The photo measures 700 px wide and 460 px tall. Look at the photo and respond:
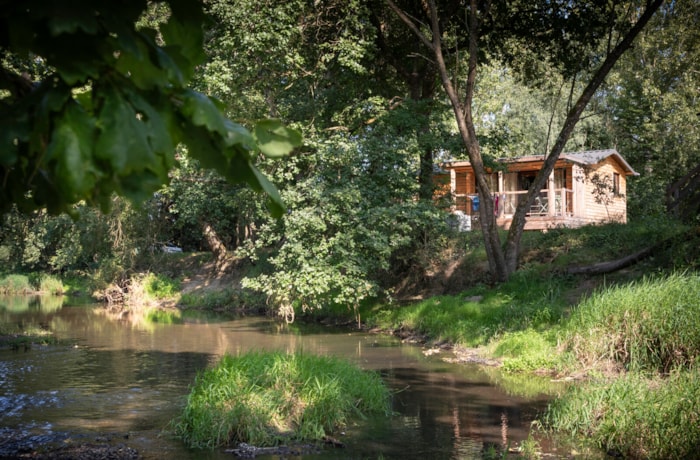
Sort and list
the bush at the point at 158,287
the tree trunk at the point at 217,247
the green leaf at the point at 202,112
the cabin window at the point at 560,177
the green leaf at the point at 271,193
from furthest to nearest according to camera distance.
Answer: the tree trunk at the point at 217,247
the cabin window at the point at 560,177
the bush at the point at 158,287
the green leaf at the point at 271,193
the green leaf at the point at 202,112

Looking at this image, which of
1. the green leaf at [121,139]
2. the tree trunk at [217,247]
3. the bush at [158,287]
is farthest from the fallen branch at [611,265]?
the tree trunk at [217,247]

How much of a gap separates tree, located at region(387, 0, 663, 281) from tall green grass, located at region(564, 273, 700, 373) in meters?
5.80

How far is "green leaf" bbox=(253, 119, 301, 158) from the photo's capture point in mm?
2152

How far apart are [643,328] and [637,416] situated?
412 cm

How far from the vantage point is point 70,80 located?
170 cm

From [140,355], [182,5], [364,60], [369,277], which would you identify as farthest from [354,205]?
[182,5]

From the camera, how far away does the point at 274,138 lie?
7.13 ft

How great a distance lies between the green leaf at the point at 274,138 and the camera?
84.7 inches

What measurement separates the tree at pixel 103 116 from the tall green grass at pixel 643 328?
10.5 m

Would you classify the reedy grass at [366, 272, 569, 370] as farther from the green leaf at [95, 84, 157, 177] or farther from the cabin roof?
the green leaf at [95, 84, 157, 177]

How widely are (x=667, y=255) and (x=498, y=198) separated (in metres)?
13.9

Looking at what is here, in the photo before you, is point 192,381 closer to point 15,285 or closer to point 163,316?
point 163,316

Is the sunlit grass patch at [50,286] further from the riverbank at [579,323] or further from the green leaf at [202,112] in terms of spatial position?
the green leaf at [202,112]

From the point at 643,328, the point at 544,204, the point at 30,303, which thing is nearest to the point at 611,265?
the point at 643,328
